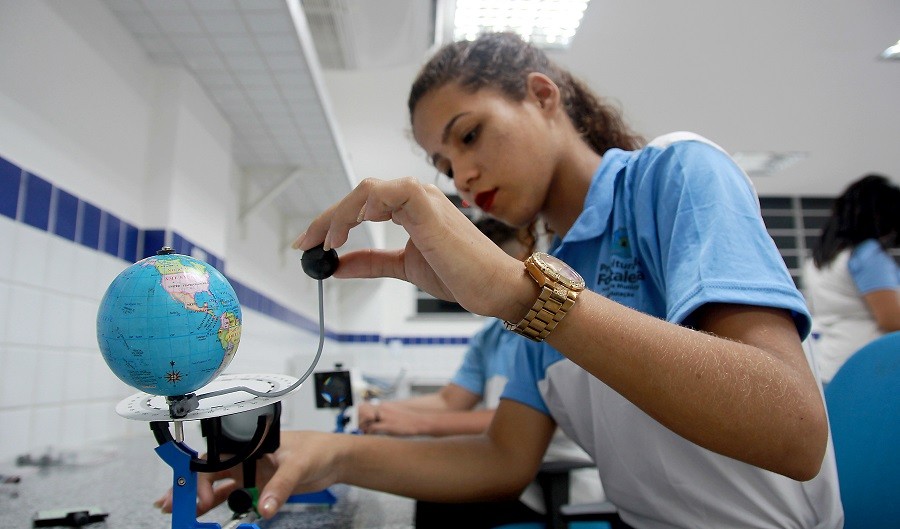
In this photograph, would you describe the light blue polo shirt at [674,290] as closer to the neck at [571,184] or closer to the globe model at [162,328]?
the neck at [571,184]

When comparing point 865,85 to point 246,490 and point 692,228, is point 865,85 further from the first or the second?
point 246,490

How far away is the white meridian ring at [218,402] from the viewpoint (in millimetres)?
523

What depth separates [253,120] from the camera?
7.89 feet

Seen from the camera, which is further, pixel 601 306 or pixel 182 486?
pixel 601 306

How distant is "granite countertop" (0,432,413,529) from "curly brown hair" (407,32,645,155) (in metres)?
0.85

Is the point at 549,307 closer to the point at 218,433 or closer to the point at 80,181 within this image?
the point at 218,433

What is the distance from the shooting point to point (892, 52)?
356cm

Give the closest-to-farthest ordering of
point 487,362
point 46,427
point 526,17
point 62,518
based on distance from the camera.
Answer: point 62,518
point 46,427
point 487,362
point 526,17

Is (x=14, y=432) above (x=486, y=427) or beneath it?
above

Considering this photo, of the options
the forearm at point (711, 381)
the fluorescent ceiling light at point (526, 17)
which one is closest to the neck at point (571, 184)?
the forearm at point (711, 381)

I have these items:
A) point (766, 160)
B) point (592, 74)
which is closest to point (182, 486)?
point (592, 74)

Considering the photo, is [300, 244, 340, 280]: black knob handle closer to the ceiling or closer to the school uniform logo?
the school uniform logo

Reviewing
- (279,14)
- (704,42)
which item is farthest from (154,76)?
(704,42)

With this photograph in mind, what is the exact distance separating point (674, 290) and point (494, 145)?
1.66 feet
